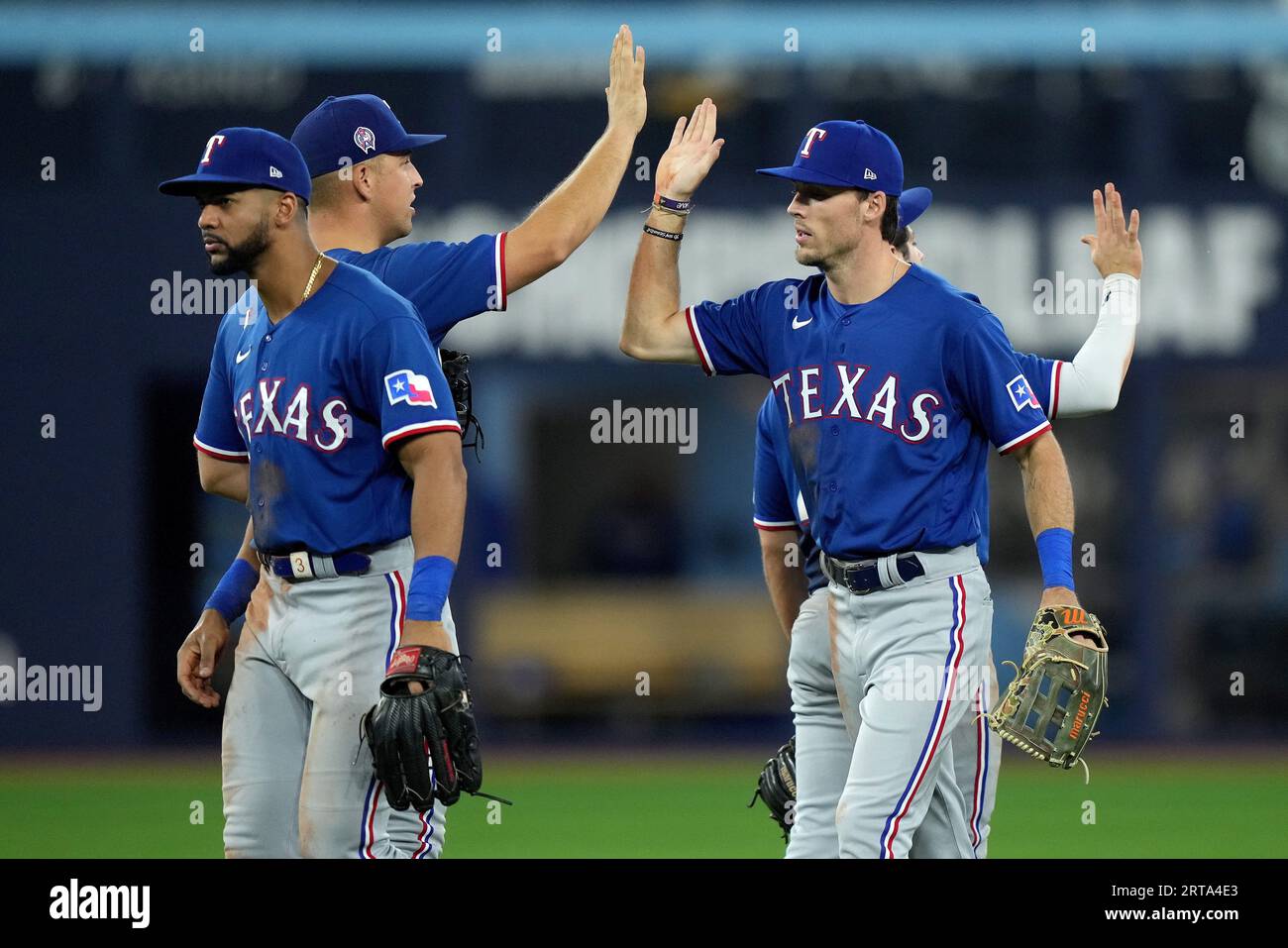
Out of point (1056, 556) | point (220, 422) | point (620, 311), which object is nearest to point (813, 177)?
point (1056, 556)

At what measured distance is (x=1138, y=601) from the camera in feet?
43.3

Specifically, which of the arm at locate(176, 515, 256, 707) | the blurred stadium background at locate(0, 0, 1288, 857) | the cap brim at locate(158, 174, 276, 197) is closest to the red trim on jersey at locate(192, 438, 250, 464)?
the arm at locate(176, 515, 256, 707)

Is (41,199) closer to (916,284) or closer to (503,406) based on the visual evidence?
(503,406)

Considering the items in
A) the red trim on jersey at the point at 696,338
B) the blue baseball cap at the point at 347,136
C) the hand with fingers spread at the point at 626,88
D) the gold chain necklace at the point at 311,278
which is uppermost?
the hand with fingers spread at the point at 626,88

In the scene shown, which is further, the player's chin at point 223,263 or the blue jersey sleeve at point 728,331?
the blue jersey sleeve at point 728,331

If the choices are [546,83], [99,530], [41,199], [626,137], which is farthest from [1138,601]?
[626,137]

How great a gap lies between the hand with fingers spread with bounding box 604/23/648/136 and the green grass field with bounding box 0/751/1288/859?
4.22m

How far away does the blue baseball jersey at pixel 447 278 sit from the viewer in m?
4.58

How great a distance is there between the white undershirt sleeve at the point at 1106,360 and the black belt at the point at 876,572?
0.65m

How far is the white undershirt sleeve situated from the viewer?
489cm

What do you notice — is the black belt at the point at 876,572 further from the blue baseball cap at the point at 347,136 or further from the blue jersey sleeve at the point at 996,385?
the blue baseball cap at the point at 347,136

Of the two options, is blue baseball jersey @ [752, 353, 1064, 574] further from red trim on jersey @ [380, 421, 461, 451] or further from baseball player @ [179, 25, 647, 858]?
red trim on jersey @ [380, 421, 461, 451]

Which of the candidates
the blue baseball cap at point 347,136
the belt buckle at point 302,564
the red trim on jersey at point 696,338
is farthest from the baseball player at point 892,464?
the belt buckle at point 302,564
